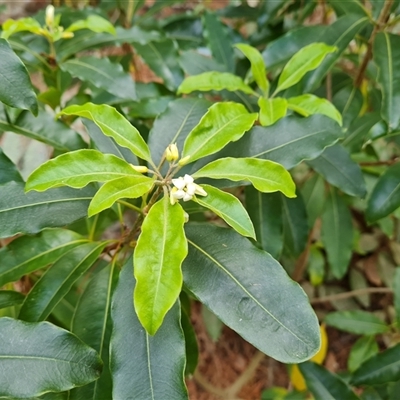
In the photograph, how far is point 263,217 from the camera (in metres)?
0.95

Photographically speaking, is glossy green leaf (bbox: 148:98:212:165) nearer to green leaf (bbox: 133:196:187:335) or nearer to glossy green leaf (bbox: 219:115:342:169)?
glossy green leaf (bbox: 219:115:342:169)

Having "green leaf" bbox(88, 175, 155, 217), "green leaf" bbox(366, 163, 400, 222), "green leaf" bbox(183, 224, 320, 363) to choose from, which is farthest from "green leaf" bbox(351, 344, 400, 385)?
"green leaf" bbox(88, 175, 155, 217)

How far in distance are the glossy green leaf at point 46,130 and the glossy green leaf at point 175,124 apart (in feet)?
0.57

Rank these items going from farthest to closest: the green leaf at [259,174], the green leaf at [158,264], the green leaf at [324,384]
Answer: the green leaf at [324,384] → the green leaf at [259,174] → the green leaf at [158,264]

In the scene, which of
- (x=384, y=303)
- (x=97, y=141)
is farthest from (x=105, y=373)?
(x=384, y=303)

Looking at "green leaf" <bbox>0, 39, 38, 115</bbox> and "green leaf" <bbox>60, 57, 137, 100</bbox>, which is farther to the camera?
"green leaf" <bbox>60, 57, 137, 100</bbox>

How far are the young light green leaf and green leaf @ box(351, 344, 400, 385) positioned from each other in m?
0.55

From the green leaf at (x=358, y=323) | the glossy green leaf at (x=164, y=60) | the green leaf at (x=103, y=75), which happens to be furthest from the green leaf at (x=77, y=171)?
the green leaf at (x=358, y=323)

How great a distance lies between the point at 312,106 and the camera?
840 millimetres

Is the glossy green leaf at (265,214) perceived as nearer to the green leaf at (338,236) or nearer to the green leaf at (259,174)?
the green leaf at (259,174)

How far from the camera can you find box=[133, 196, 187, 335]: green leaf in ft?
1.77

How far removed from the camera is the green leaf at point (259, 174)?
64 cm

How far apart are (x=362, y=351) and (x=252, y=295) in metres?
0.96

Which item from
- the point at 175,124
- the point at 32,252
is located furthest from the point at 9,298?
the point at 175,124
